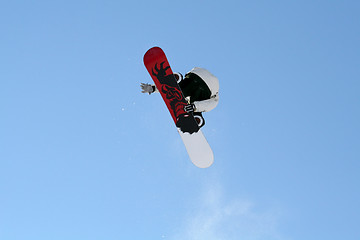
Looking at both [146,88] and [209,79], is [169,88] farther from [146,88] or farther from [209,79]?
[209,79]

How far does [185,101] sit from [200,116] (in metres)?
0.51

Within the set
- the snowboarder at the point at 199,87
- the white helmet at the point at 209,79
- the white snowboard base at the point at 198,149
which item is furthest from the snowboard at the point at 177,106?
the white helmet at the point at 209,79

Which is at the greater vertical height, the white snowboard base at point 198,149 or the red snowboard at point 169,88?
the red snowboard at point 169,88

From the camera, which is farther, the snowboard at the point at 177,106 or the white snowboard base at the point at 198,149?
the white snowboard base at the point at 198,149

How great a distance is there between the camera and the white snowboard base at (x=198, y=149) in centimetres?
1001

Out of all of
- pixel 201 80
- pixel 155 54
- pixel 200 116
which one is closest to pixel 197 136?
pixel 200 116

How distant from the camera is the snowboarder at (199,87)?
996cm

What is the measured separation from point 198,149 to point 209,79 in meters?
1.65

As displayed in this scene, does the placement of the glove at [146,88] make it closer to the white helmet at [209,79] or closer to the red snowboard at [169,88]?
the red snowboard at [169,88]

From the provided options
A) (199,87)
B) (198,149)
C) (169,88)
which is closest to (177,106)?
(169,88)

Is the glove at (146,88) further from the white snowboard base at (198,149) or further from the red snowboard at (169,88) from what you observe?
the white snowboard base at (198,149)

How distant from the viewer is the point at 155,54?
989 cm

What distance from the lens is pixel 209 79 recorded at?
32.8 ft

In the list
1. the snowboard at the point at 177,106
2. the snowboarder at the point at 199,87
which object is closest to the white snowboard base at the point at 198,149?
the snowboard at the point at 177,106
